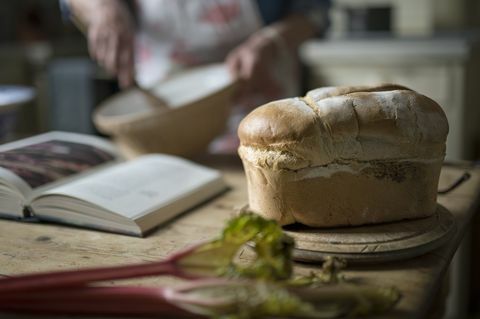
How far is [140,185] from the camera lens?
1.11 metres

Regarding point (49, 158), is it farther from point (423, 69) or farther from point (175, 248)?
point (423, 69)

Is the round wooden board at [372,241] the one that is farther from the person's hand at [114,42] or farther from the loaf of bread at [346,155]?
the person's hand at [114,42]

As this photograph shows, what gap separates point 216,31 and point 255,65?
0.32 m

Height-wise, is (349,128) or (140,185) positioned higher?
(349,128)

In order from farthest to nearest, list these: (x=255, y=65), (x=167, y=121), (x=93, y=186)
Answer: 1. (x=255, y=65)
2. (x=167, y=121)
3. (x=93, y=186)

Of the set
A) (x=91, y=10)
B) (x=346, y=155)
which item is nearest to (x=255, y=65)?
(x=91, y=10)

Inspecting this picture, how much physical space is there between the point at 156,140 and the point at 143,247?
485 mm

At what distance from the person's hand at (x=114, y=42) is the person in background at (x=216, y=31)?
0.02 metres

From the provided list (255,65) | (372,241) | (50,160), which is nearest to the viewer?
(372,241)

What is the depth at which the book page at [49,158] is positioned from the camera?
3.56ft

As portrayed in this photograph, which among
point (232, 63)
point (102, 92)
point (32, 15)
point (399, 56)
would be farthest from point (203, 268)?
point (32, 15)

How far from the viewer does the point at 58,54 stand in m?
3.88

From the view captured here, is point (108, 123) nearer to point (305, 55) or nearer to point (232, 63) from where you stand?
point (232, 63)

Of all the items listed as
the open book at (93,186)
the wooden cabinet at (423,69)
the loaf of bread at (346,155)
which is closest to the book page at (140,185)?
the open book at (93,186)
